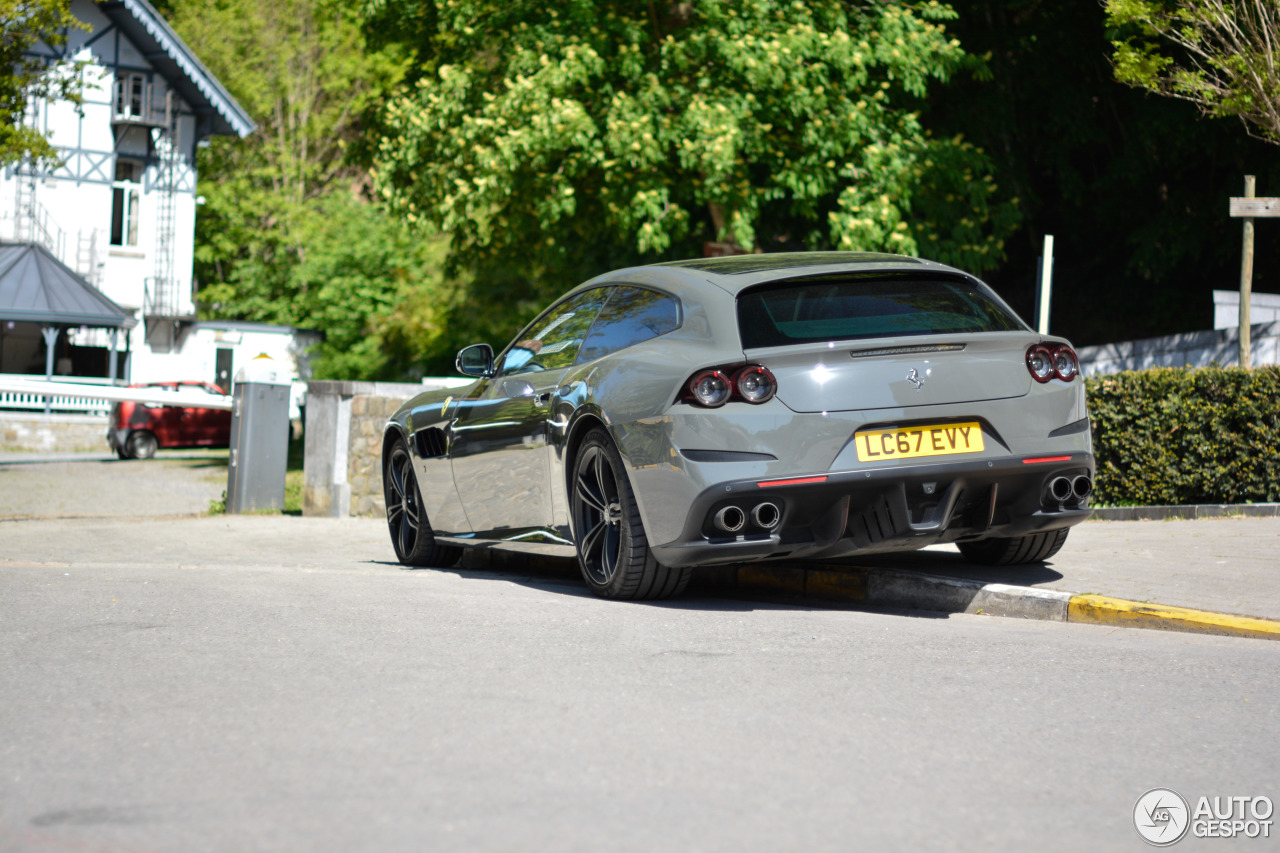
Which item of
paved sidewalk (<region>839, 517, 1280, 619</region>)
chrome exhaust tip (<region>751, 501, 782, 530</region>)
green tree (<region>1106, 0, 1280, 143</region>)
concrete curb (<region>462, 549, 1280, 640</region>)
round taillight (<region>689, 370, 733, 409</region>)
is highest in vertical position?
green tree (<region>1106, 0, 1280, 143</region>)

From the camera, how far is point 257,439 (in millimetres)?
13055

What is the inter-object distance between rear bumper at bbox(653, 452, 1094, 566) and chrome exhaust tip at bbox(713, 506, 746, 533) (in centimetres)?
2

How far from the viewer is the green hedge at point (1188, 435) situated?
962 centimetres

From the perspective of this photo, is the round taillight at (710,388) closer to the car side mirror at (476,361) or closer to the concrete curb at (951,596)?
the concrete curb at (951,596)

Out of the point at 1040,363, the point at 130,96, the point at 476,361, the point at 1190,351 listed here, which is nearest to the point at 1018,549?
the point at 1040,363

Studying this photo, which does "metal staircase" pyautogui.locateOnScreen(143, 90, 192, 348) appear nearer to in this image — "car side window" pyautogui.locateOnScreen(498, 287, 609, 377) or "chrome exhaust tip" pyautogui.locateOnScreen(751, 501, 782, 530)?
"car side window" pyautogui.locateOnScreen(498, 287, 609, 377)

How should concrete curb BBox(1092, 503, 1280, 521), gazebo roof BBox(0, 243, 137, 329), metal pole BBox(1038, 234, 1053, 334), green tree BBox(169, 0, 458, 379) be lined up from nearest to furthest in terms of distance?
1. concrete curb BBox(1092, 503, 1280, 521)
2. metal pole BBox(1038, 234, 1053, 334)
3. gazebo roof BBox(0, 243, 137, 329)
4. green tree BBox(169, 0, 458, 379)

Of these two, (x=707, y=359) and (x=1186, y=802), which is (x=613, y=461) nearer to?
(x=707, y=359)

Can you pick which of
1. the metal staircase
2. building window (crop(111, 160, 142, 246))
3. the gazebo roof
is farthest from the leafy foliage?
building window (crop(111, 160, 142, 246))

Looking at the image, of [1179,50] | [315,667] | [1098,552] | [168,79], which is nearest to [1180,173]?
[1179,50]

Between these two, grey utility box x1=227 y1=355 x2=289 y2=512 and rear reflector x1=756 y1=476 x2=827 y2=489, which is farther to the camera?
grey utility box x1=227 y1=355 x2=289 y2=512

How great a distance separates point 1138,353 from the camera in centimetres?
1549

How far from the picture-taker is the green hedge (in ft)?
31.6

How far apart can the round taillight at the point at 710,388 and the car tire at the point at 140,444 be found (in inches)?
986
